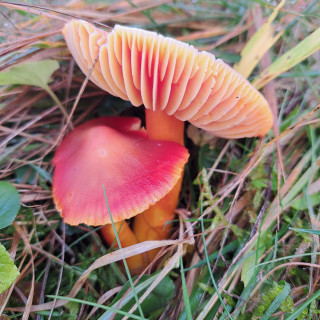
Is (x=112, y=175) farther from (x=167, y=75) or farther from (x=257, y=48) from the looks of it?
(x=257, y=48)

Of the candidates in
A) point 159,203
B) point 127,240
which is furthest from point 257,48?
point 127,240

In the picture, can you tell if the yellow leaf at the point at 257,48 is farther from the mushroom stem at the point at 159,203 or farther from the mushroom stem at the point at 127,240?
the mushroom stem at the point at 127,240

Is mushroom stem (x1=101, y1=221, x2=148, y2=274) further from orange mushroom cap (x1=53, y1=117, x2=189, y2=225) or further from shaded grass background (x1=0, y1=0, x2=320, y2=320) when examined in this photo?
orange mushroom cap (x1=53, y1=117, x2=189, y2=225)

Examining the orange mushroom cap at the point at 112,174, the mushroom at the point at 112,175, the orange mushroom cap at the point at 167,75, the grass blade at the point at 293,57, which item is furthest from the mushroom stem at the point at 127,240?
the grass blade at the point at 293,57

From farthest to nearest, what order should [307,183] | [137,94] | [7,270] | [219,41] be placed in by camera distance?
[219,41] < [307,183] < [137,94] < [7,270]

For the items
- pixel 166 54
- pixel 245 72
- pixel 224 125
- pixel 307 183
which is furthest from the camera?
pixel 245 72

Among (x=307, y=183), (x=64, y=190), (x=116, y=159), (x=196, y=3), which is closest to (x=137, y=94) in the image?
(x=116, y=159)

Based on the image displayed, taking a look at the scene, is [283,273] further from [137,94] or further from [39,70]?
[39,70]
